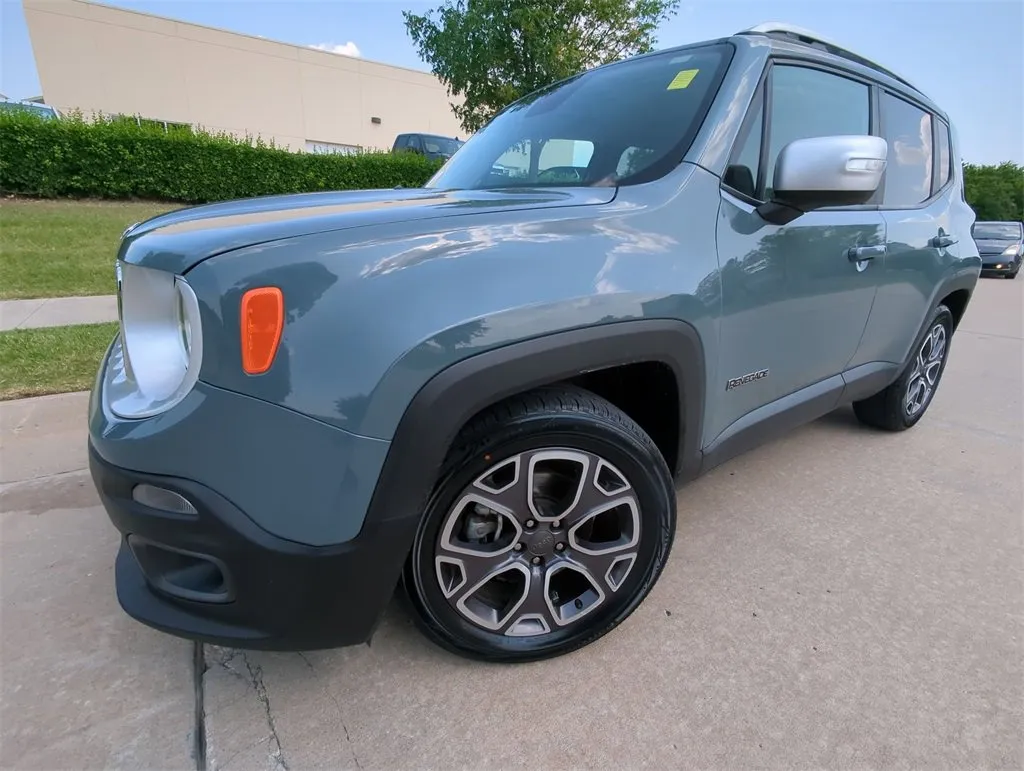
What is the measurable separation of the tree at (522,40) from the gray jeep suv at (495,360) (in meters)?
9.70

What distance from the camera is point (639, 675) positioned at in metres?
1.75

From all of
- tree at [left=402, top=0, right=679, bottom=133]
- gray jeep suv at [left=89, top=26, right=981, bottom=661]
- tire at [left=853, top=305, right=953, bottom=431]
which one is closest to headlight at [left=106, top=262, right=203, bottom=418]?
gray jeep suv at [left=89, top=26, right=981, bottom=661]

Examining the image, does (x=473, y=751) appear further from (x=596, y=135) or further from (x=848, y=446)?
(x=848, y=446)

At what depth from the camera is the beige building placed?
2653cm

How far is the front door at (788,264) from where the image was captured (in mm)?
1930

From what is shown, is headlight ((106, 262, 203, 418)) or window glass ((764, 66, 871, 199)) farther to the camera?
window glass ((764, 66, 871, 199))

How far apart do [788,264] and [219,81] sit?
3514cm

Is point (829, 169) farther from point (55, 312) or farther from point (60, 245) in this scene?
point (60, 245)

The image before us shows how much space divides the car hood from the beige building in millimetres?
23539

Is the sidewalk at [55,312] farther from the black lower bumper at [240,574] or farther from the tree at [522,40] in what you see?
the tree at [522,40]

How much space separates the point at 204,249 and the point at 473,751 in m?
1.37

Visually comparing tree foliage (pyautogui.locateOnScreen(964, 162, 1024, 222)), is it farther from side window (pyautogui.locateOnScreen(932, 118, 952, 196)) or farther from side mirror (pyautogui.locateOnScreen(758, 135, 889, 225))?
side mirror (pyautogui.locateOnScreen(758, 135, 889, 225))

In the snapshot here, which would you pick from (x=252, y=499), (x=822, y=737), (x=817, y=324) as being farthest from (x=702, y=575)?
(x=252, y=499)

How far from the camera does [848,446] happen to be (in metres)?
3.42
